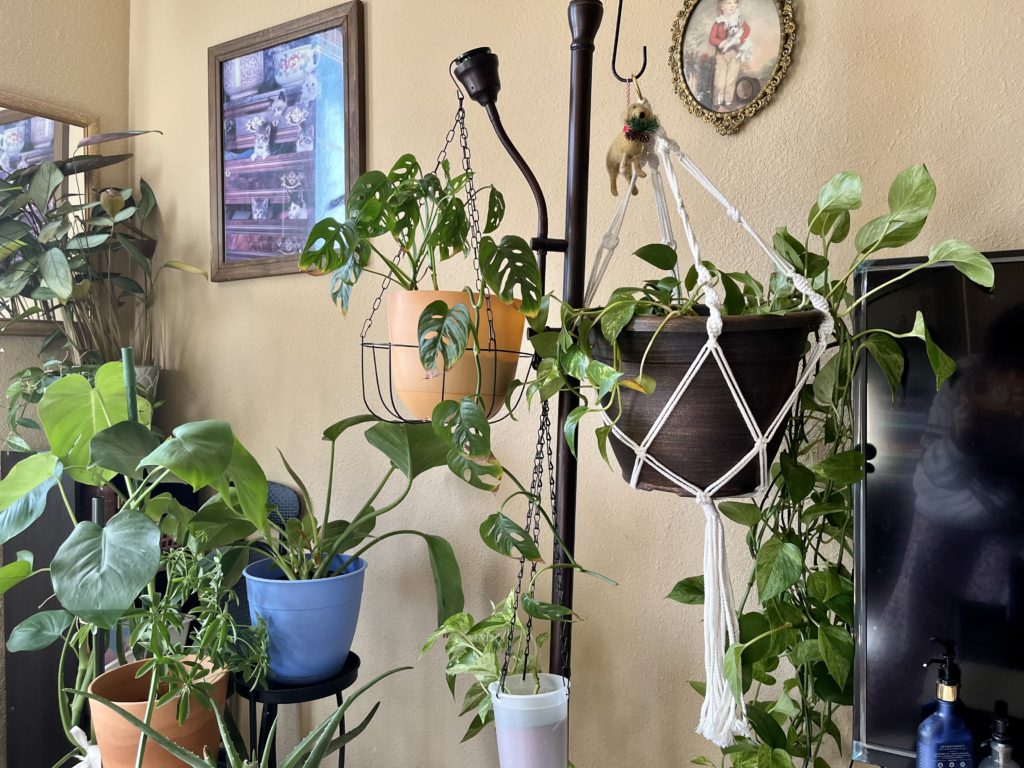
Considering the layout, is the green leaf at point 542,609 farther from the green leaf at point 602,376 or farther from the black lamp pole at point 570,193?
the green leaf at point 602,376

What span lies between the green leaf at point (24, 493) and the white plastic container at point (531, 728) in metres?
0.65

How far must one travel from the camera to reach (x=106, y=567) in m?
0.81

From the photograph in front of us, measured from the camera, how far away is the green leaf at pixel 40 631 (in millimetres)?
1123

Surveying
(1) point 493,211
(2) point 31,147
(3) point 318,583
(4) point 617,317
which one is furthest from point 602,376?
(2) point 31,147

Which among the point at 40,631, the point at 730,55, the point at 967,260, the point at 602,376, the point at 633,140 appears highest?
the point at 730,55

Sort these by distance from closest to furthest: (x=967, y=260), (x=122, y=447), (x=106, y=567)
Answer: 1. (x=967, y=260)
2. (x=106, y=567)
3. (x=122, y=447)

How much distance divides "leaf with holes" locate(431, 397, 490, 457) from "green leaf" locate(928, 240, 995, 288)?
497mm

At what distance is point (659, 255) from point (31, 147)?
5.39 ft

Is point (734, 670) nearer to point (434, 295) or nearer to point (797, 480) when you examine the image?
point (797, 480)

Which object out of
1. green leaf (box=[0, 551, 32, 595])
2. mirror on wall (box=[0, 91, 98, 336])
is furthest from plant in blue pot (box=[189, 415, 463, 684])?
mirror on wall (box=[0, 91, 98, 336])

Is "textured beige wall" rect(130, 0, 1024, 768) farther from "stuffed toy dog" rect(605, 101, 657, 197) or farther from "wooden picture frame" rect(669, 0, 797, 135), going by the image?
"stuffed toy dog" rect(605, 101, 657, 197)

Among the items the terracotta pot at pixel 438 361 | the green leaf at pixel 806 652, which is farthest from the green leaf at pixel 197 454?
the green leaf at pixel 806 652

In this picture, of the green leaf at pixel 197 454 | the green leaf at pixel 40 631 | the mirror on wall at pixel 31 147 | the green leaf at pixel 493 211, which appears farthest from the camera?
the mirror on wall at pixel 31 147

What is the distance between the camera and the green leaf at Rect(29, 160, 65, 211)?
62.5 inches
